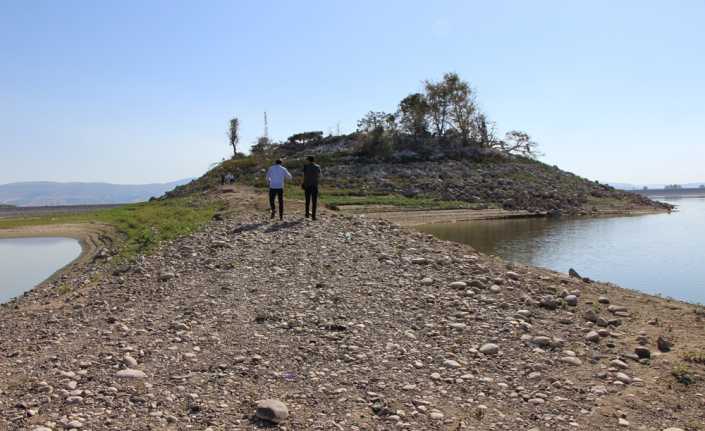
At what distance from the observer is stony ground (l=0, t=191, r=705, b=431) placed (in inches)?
236

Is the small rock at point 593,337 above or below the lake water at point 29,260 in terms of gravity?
above

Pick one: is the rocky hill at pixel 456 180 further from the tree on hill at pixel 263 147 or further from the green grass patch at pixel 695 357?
the green grass patch at pixel 695 357

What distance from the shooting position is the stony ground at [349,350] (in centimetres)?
598

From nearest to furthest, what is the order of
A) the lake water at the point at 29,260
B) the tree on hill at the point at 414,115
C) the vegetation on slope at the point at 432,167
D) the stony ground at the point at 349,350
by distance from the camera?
1. the stony ground at the point at 349,350
2. the lake water at the point at 29,260
3. the vegetation on slope at the point at 432,167
4. the tree on hill at the point at 414,115

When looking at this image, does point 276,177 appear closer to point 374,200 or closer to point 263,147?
point 374,200

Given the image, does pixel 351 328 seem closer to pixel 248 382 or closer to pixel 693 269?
pixel 248 382

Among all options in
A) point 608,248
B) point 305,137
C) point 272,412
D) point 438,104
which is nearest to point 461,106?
point 438,104

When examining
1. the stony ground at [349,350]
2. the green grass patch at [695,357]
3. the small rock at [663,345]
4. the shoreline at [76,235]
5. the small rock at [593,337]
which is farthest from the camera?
the shoreline at [76,235]

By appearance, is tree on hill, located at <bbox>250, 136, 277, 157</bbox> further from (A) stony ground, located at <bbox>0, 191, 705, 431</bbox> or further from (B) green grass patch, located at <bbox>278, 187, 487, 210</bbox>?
(A) stony ground, located at <bbox>0, 191, 705, 431</bbox>

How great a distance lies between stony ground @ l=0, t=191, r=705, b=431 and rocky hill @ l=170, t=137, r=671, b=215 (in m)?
29.9

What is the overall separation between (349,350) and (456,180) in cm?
4188

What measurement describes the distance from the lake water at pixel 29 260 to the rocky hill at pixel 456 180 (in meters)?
18.2

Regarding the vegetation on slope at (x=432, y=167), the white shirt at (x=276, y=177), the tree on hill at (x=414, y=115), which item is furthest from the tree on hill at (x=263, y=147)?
the white shirt at (x=276, y=177)

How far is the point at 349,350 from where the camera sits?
780cm
